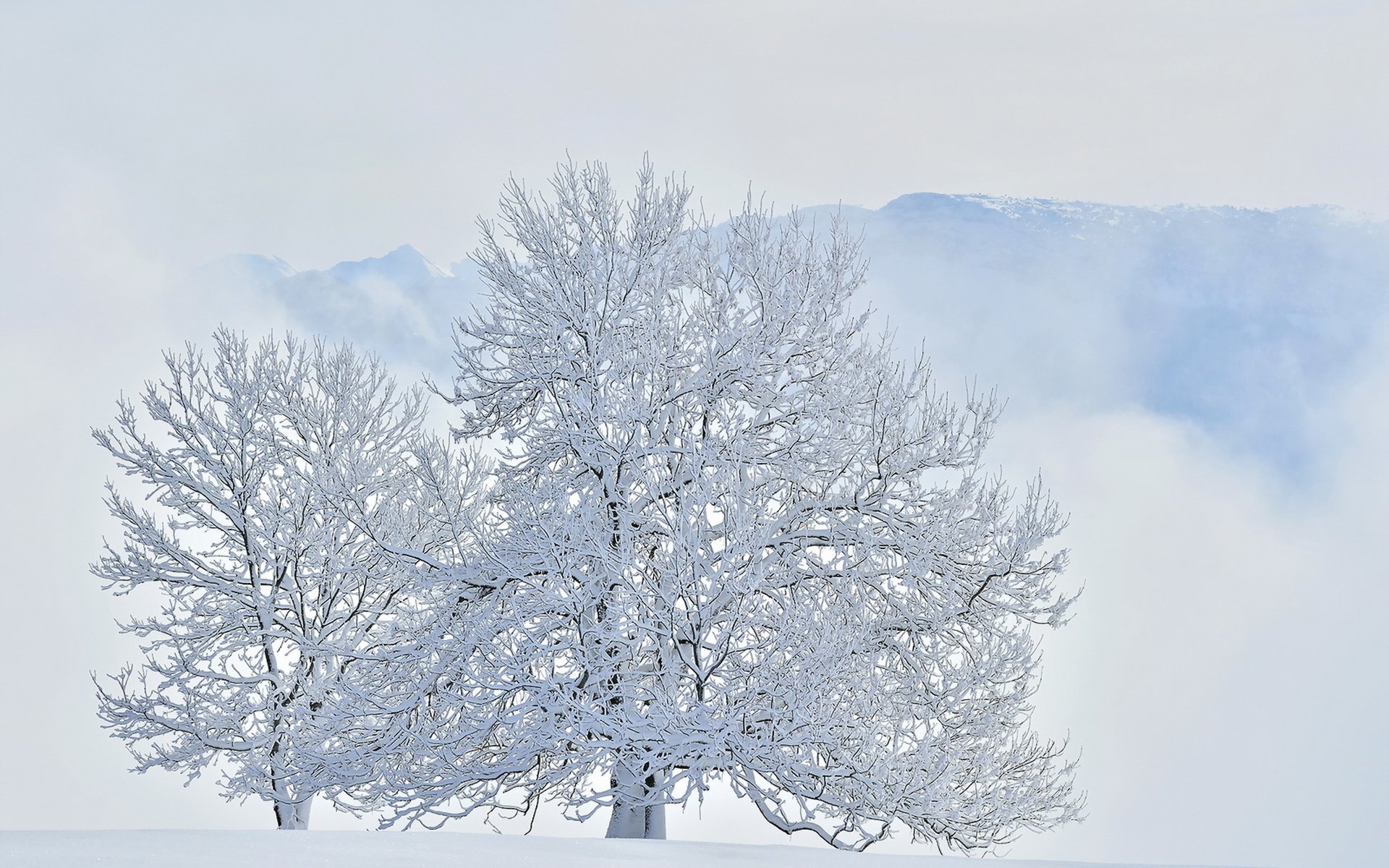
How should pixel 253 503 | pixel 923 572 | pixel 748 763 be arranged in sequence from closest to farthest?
pixel 748 763
pixel 923 572
pixel 253 503

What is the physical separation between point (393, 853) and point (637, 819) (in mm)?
6120

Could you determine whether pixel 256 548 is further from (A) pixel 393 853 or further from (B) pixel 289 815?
(A) pixel 393 853

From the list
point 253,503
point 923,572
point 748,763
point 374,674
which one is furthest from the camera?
point 253,503

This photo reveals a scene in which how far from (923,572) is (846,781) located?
6.65 feet

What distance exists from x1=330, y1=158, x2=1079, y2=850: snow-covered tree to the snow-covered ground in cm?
394

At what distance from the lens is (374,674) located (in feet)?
39.4

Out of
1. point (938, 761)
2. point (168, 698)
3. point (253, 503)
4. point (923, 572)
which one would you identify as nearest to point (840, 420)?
point (923, 572)

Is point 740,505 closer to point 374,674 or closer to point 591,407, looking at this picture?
point 591,407

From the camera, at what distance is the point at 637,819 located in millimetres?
11055

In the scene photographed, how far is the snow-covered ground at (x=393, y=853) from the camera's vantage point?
464 cm

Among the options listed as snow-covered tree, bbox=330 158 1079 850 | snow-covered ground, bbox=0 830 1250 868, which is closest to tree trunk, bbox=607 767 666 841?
snow-covered tree, bbox=330 158 1079 850

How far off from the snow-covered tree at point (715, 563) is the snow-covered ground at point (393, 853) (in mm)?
3936

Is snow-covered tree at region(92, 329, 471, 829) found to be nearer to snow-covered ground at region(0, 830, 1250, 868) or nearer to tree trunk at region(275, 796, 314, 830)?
tree trunk at region(275, 796, 314, 830)

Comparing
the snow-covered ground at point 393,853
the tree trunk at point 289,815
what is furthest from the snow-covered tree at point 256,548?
the snow-covered ground at point 393,853
